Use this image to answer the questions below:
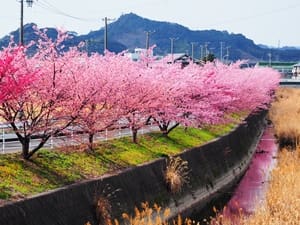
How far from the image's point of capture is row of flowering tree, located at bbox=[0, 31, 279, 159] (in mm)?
18547

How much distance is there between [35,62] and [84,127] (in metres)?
3.59

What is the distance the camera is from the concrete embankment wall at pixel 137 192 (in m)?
14.9

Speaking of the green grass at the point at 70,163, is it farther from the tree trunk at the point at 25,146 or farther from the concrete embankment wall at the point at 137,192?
the concrete embankment wall at the point at 137,192

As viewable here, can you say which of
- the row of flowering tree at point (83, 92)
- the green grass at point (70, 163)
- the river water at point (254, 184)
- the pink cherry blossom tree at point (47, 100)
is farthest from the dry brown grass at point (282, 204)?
the pink cherry blossom tree at point (47, 100)

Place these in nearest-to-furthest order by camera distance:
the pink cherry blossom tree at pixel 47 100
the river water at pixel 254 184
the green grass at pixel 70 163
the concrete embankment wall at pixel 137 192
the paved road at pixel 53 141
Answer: the concrete embankment wall at pixel 137 192, the green grass at pixel 70 163, the pink cherry blossom tree at pixel 47 100, the paved road at pixel 53 141, the river water at pixel 254 184

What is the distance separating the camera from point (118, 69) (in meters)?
24.5

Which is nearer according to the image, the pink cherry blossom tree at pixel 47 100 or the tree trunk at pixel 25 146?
the pink cherry blossom tree at pixel 47 100

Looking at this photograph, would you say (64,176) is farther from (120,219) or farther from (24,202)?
(24,202)

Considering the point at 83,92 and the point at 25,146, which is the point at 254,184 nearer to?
the point at 83,92

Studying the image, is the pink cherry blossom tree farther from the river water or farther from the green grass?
the river water

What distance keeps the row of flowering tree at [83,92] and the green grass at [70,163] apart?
2.24 feet

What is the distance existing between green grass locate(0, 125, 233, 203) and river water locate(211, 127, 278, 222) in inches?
141

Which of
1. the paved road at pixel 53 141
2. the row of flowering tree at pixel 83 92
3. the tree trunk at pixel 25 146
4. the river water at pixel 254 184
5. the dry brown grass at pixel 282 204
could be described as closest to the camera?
the dry brown grass at pixel 282 204

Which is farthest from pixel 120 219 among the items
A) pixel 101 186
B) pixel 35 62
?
pixel 35 62
